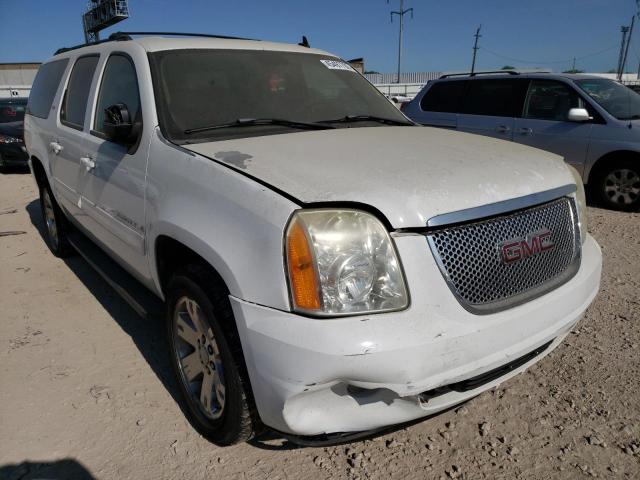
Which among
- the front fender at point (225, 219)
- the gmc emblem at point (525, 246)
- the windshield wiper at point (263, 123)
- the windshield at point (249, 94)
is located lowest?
the gmc emblem at point (525, 246)

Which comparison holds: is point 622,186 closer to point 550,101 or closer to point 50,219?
point 550,101

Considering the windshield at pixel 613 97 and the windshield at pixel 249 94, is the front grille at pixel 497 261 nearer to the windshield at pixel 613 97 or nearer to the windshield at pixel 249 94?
the windshield at pixel 249 94

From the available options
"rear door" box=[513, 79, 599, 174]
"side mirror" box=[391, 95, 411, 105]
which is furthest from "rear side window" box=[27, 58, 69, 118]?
"rear door" box=[513, 79, 599, 174]

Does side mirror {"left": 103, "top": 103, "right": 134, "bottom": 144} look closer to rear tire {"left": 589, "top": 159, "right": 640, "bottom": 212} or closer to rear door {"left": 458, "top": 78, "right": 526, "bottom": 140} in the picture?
rear door {"left": 458, "top": 78, "right": 526, "bottom": 140}

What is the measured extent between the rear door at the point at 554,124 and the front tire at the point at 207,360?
595 cm

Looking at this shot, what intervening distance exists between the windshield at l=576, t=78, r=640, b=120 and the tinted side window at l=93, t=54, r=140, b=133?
607 centimetres

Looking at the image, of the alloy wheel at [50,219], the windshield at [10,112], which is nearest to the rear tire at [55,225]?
the alloy wheel at [50,219]

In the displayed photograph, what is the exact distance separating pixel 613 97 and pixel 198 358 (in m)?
6.83

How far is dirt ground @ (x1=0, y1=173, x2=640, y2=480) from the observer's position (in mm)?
2123

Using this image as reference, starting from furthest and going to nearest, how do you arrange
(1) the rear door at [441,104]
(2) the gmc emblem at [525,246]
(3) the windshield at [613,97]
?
(1) the rear door at [441,104], (3) the windshield at [613,97], (2) the gmc emblem at [525,246]

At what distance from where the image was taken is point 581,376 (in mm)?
2715

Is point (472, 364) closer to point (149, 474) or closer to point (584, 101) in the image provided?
point (149, 474)

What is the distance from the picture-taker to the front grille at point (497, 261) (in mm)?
1769

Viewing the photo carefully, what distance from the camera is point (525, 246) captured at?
195cm
